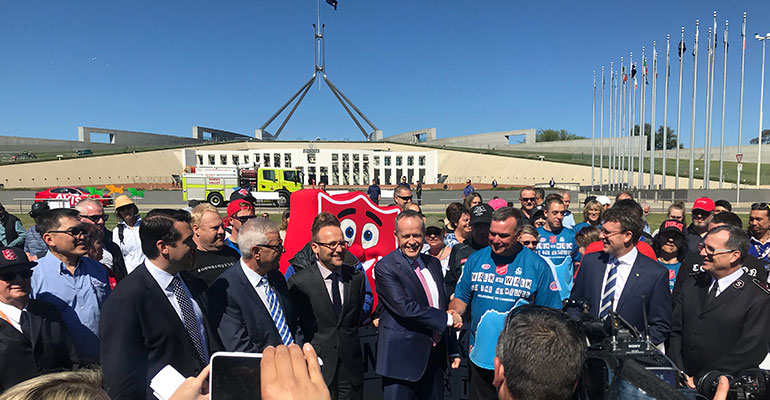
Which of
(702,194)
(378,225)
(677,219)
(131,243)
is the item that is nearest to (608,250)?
(378,225)

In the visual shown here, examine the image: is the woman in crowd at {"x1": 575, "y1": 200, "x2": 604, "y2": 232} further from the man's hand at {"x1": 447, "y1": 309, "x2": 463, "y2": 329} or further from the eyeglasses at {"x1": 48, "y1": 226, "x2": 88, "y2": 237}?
the eyeglasses at {"x1": 48, "y1": 226, "x2": 88, "y2": 237}

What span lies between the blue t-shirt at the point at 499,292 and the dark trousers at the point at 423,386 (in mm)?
357

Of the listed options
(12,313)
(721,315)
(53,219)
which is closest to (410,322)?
(721,315)

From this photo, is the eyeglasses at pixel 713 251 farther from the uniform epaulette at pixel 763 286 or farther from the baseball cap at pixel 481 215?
the baseball cap at pixel 481 215

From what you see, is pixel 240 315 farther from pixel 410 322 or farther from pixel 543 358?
pixel 543 358

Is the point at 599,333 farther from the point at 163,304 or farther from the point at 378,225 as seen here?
the point at 378,225

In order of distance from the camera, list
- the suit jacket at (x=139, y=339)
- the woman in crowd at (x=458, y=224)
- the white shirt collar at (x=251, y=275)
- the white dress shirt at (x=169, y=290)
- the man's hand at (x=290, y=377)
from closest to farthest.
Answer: the man's hand at (x=290, y=377) < the suit jacket at (x=139, y=339) < the white dress shirt at (x=169, y=290) < the white shirt collar at (x=251, y=275) < the woman in crowd at (x=458, y=224)

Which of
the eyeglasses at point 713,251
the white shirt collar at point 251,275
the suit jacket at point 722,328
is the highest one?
the eyeglasses at point 713,251

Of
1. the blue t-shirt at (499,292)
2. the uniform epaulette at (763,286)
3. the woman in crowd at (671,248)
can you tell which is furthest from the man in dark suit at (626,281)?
the woman in crowd at (671,248)

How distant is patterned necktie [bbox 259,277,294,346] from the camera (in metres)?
2.83

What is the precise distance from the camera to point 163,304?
2318mm

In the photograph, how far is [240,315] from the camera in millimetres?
2719

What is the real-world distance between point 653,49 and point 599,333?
113 feet

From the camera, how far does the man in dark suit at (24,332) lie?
2.29 meters
